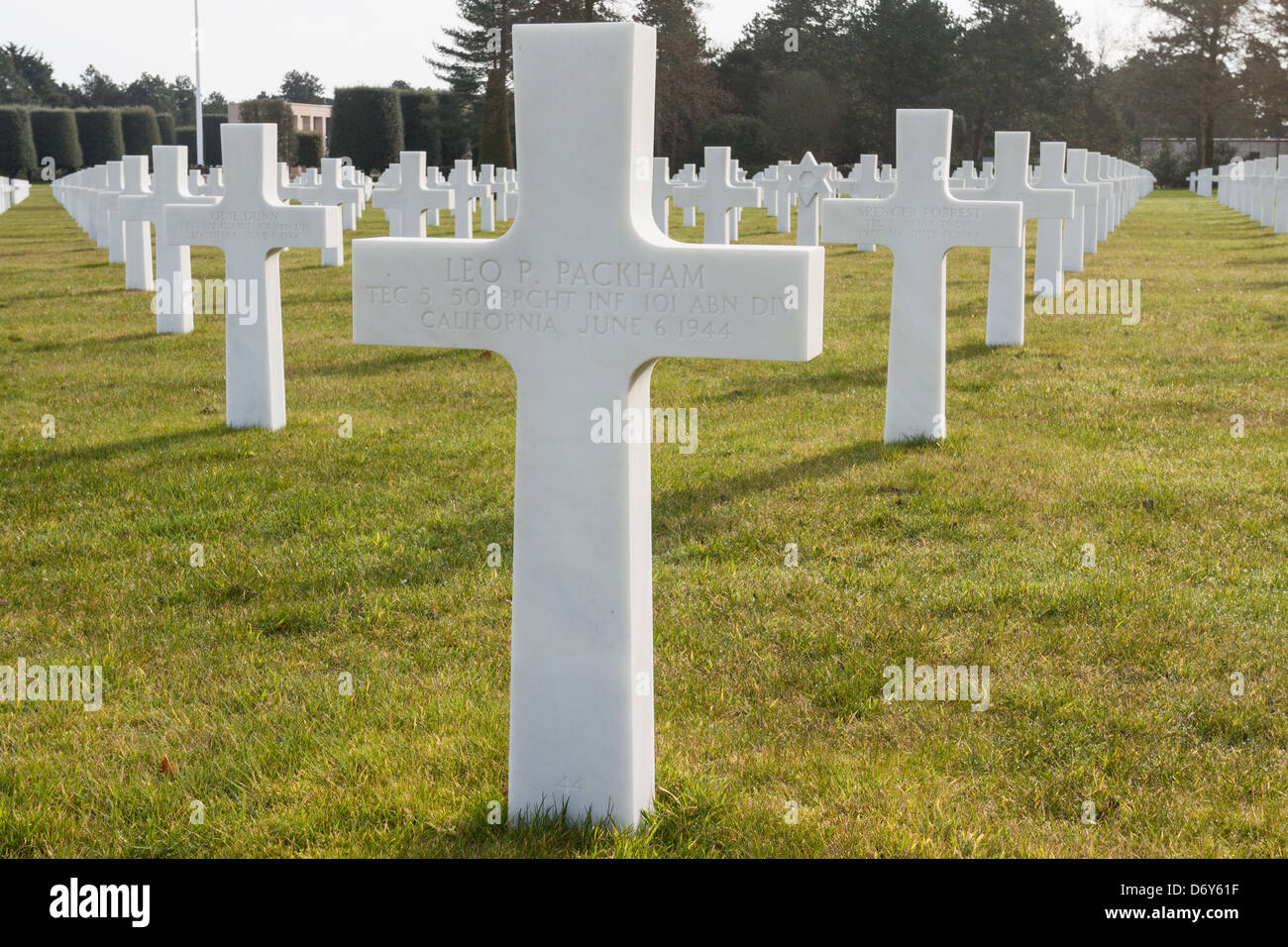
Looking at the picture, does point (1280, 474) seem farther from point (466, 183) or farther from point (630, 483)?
point (466, 183)

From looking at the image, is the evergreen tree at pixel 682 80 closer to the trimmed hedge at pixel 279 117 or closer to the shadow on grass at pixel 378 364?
the trimmed hedge at pixel 279 117

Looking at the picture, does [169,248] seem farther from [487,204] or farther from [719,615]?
[487,204]

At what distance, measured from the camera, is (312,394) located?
8852mm

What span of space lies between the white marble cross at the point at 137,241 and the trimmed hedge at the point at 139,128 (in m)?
46.7

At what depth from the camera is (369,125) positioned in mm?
50125

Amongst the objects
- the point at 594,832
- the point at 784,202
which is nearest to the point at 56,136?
the point at 784,202

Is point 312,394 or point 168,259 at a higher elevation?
point 168,259

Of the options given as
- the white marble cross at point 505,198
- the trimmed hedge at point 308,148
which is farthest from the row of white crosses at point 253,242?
the trimmed hedge at point 308,148

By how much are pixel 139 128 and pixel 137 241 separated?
48658 mm

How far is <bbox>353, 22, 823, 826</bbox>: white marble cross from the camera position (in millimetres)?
2918
